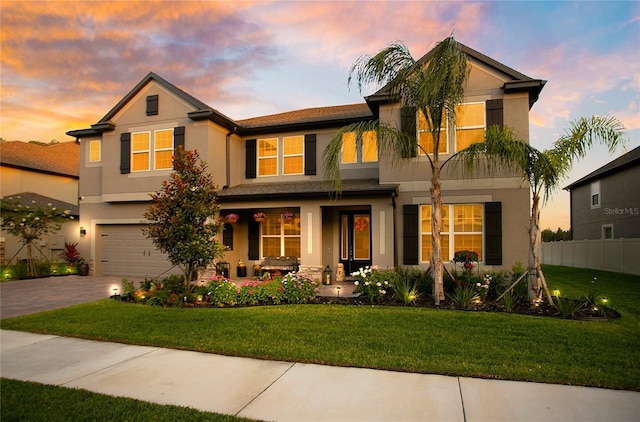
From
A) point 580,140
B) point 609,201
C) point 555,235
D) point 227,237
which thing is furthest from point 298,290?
point 555,235

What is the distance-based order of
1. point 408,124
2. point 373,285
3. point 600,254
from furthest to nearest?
point 600,254
point 408,124
point 373,285

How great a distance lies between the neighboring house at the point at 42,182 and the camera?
714 inches

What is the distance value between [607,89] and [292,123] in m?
10.4

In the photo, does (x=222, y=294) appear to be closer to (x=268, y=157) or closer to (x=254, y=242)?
(x=254, y=242)

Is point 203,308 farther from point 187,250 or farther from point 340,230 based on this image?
point 340,230

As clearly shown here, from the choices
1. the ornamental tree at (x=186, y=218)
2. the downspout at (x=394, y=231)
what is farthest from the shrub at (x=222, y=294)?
the downspout at (x=394, y=231)

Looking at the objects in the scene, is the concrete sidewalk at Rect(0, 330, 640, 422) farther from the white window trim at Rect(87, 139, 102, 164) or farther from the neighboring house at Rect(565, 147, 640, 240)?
the neighboring house at Rect(565, 147, 640, 240)

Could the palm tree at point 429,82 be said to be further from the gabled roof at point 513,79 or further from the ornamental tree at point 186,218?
the ornamental tree at point 186,218

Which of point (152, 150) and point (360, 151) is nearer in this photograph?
point (360, 151)

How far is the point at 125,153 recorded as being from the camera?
1457 cm

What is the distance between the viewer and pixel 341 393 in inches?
170

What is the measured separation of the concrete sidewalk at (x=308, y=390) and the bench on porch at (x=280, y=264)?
771 centimetres

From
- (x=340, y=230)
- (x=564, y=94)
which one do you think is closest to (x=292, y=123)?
(x=340, y=230)

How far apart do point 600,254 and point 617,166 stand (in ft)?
14.7
